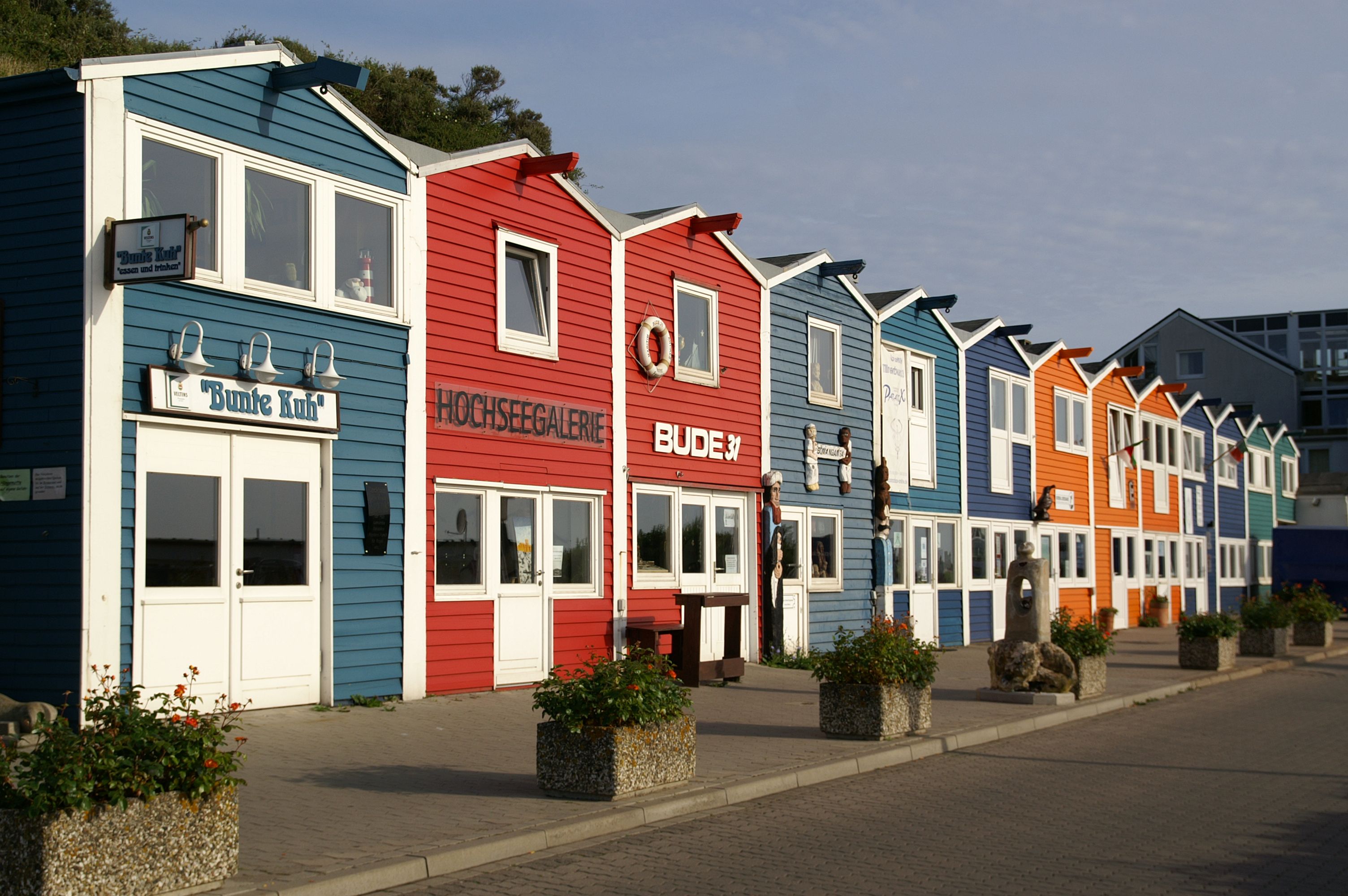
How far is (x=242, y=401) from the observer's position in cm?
1229

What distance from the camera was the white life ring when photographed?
18000mm

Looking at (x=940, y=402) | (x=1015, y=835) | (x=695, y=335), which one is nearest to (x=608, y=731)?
(x=1015, y=835)

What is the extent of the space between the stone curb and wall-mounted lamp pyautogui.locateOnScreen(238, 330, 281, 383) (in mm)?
5784

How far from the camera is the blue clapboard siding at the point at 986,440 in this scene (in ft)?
90.5

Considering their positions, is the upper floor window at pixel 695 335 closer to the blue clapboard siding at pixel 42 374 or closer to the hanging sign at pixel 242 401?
the hanging sign at pixel 242 401

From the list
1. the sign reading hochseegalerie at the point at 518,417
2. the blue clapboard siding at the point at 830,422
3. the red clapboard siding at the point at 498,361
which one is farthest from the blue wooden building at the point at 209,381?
the blue clapboard siding at the point at 830,422

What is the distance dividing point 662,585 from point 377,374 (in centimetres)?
587

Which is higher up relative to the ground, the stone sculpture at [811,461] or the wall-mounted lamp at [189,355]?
the wall-mounted lamp at [189,355]

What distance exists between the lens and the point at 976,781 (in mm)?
10797

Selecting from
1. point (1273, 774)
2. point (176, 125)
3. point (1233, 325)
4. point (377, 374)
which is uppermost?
point (1233, 325)

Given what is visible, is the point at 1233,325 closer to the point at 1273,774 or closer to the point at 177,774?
the point at 1273,774

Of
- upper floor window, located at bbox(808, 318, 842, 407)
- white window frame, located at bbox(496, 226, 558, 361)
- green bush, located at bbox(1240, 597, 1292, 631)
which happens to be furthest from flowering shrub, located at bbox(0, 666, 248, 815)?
green bush, located at bbox(1240, 597, 1292, 631)

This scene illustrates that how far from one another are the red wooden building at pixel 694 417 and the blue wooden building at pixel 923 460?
432 centimetres

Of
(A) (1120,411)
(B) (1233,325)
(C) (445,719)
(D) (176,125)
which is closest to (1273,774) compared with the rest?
(C) (445,719)
